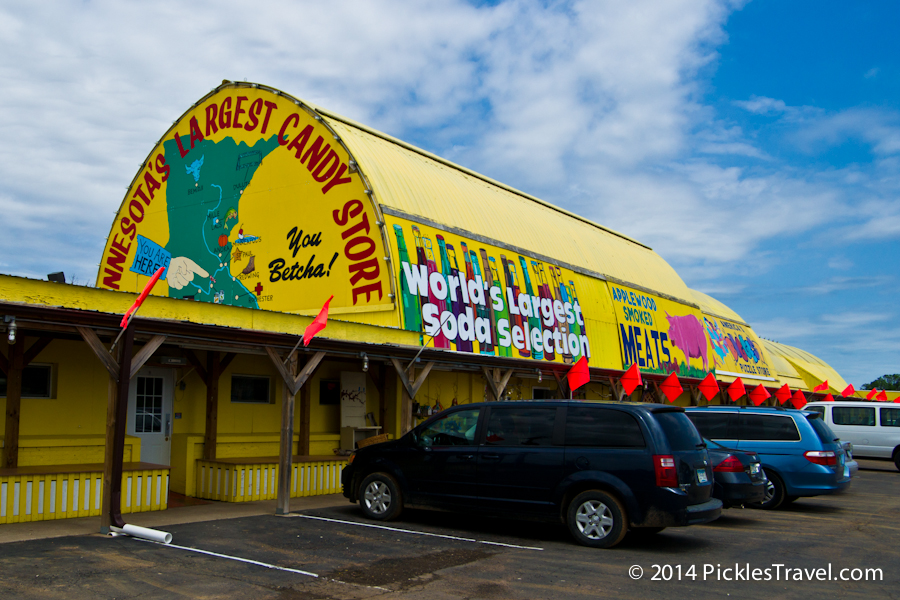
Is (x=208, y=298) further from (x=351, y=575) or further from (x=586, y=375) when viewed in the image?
(x=351, y=575)

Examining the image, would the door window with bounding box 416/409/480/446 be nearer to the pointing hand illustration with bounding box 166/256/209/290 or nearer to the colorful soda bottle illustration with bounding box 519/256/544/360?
the colorful soda bottle illustration with bounding box 519/256/544/360

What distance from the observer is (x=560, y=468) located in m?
9.44

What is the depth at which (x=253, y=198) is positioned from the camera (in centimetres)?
2003

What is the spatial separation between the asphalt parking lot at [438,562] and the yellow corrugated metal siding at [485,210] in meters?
9.64

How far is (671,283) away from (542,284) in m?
13.3

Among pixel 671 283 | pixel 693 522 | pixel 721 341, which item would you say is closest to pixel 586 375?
pixel 693 522

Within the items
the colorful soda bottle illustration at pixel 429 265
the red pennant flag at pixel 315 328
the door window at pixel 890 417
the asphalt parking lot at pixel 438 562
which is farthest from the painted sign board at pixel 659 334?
the red pennant flag at pixel 315 328

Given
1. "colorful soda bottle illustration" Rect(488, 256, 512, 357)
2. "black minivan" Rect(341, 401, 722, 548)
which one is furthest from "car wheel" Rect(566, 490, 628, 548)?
"colorful soda bottle illustration" Rect(488, 256, 512, 357)

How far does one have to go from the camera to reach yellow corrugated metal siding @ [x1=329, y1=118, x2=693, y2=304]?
19.0 metres

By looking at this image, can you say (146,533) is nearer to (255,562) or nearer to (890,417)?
(255,562)

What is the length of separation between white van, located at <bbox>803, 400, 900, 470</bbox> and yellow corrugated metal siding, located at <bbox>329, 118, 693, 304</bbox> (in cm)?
891

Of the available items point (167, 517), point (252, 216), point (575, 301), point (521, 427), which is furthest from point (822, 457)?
point (252, 216)

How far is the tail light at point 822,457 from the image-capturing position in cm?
1314

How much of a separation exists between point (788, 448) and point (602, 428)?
5910mm
